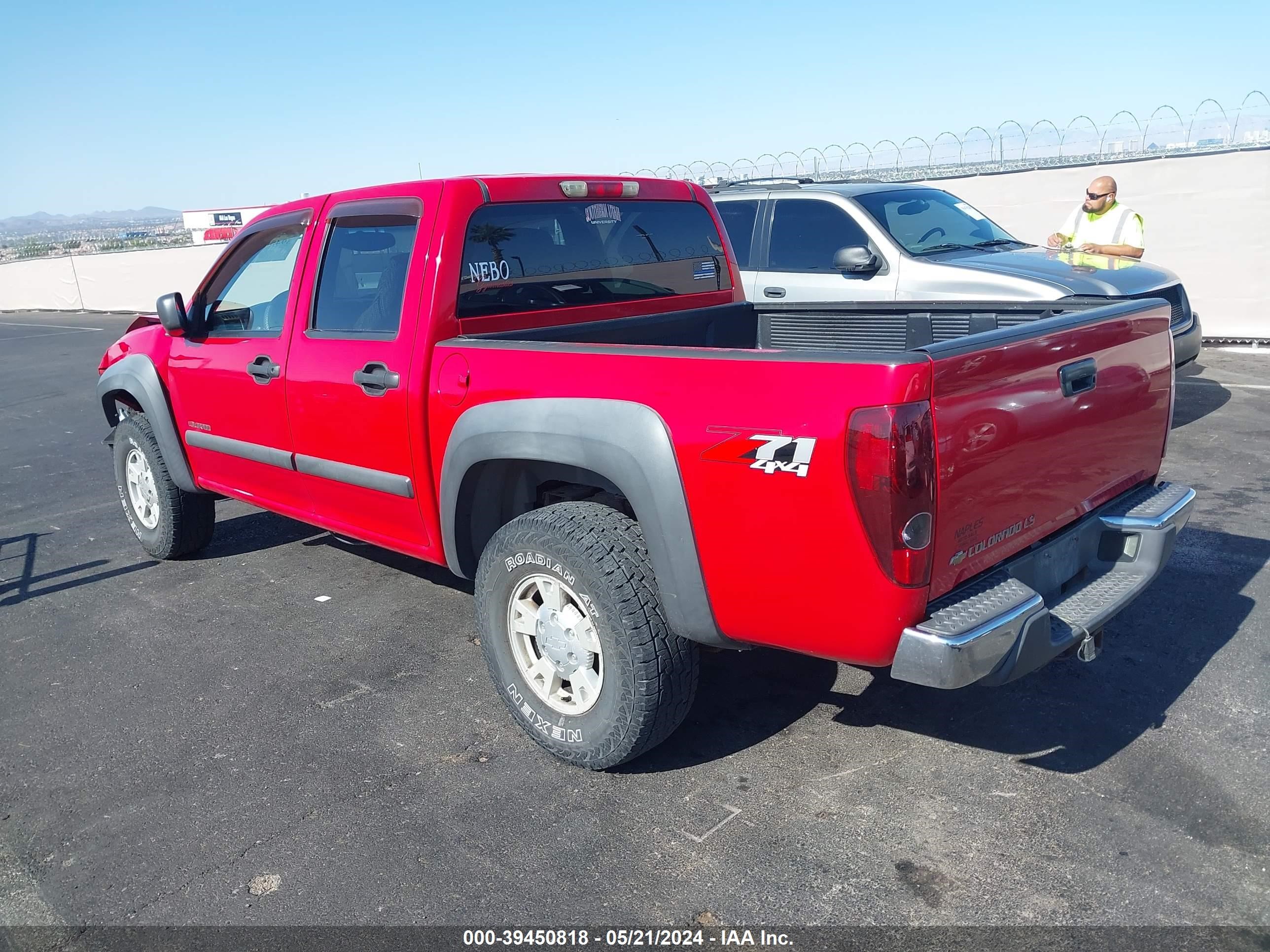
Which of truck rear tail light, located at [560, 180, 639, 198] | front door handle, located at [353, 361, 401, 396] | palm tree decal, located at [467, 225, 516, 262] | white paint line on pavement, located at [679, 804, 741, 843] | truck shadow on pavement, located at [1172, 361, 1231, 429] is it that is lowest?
truck shadow on pavement, located at [1172, 361, 1231, 429]

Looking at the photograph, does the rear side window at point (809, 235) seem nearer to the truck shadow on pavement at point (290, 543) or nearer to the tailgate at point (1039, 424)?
the truck shadow on pavement at point (290, 543)

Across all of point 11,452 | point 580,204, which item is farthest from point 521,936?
point 11,452

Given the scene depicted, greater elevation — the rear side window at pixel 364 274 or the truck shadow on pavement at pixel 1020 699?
the rear side window at pixel 364 274

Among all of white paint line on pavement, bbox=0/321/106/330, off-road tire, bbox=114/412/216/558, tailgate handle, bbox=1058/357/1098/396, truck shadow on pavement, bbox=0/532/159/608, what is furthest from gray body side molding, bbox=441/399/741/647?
white paint line on pavement, bbox=0/321/106/330

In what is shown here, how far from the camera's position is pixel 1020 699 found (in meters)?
3.75

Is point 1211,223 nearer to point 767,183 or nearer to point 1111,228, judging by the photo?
point 1111,228

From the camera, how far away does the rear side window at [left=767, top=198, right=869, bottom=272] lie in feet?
25.6

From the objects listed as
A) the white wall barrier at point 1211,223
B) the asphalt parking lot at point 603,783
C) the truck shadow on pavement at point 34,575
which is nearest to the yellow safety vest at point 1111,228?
the white wall barrier at point 1211,223

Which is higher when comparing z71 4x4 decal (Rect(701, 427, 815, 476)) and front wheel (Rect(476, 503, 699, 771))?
z71 4x4 decal (Rect(701, 427, 815, 476))

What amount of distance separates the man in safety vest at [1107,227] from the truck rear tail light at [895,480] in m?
6.74

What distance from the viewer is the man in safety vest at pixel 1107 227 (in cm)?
838

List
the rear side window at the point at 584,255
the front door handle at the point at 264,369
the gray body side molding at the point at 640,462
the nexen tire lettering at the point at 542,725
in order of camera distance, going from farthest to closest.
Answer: the front door handle at the point at 264,369 → the rear side window at the point at 584,255 → the nexen tire lettering at the point at 542,725 → the gray body side molding at the point at 640,462

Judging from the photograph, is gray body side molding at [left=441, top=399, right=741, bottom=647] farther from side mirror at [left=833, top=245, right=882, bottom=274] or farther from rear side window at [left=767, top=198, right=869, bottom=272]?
rear side window at [left=767, top=198, right=869, bottom=272]

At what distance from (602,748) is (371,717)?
107 centimetres
